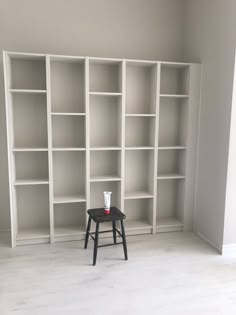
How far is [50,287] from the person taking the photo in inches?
88.8

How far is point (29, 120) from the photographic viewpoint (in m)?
3.15

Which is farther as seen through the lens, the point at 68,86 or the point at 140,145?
the point at 140,145

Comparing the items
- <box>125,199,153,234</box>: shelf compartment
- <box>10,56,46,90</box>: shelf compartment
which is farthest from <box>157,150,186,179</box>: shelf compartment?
<box>10,56,46,90</box>: shelf compartment

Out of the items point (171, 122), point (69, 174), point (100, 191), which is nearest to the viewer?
point (69, 174)

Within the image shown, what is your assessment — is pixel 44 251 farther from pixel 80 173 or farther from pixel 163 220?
pixel 163 220

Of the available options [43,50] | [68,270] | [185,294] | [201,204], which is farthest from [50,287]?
[43,50]

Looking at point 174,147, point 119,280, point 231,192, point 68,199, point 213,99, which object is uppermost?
point 213,99

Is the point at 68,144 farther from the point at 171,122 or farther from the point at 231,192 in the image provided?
the point at 231,192

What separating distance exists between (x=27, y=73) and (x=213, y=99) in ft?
6.78

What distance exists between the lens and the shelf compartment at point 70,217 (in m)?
3.30

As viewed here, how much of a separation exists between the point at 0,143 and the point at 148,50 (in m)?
2.09

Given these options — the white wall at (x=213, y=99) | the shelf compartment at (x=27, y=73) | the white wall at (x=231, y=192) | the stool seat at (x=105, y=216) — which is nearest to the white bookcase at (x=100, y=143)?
the shelf compartment at (x=27, y=73)

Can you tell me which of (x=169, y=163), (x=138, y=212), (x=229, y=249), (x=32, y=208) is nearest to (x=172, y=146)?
(x=169, y=163)

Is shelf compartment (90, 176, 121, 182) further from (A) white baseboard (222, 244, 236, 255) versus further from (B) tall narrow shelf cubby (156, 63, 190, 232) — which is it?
(A) white baseboard (222, 244, 236, 255)
